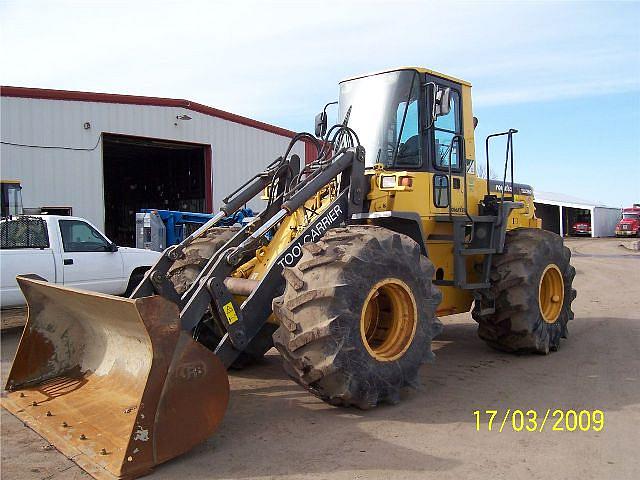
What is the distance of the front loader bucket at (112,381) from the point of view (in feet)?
13.1

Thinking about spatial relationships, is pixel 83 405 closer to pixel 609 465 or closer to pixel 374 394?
pixel 374 394

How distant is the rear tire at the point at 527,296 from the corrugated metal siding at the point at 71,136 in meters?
12.7

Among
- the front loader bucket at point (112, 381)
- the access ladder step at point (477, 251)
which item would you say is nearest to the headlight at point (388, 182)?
the access ladder step at point (477, 251)

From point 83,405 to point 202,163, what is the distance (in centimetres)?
1668

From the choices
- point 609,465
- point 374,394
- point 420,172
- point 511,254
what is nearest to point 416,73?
point 420,172

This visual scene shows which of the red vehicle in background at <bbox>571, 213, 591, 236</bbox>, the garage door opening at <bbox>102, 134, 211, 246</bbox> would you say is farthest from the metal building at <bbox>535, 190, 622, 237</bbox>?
the garage door opening at <bbox>102, 134, 211, 246</bbox>

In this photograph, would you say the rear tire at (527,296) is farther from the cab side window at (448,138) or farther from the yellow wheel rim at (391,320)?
the yellow wheel rim at (391,320)

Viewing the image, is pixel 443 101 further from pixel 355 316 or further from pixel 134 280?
pixel 134 280

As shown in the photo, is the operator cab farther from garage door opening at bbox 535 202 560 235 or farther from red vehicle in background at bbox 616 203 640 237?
garage door opening at bbox 535 202 560 235

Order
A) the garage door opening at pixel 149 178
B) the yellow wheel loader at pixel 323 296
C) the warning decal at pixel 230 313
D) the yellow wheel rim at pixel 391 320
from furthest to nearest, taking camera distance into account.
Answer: the garage door opening at pixel 149 178
the yellow wheel rim at pixel 391 320
the warning decal at pixel 230 313
the yellow wheel loader at pixel 323 296

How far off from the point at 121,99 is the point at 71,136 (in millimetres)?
1787

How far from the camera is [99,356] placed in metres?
5.37

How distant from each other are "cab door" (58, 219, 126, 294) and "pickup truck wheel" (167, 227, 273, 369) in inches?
165

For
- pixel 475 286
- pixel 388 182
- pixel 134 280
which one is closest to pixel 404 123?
pixel 388 182
